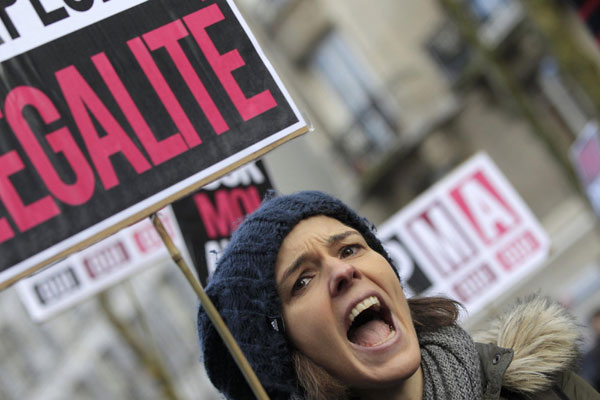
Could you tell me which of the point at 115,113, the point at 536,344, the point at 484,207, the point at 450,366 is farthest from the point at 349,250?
the point at 484,207

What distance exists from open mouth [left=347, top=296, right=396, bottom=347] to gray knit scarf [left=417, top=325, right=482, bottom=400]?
0.16 meters

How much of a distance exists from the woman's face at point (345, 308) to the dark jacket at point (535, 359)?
0.24 m

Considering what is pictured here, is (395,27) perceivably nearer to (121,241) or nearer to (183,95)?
(121,241)

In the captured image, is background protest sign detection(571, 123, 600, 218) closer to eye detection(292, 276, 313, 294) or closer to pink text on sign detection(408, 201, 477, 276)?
pink text on sign detection(408, 201, 477, 276)

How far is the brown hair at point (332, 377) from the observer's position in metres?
2.42

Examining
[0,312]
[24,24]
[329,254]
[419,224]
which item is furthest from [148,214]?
[0,312]

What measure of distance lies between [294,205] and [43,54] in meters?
0.94

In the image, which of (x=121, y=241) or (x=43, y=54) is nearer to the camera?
(x=43, y=54)

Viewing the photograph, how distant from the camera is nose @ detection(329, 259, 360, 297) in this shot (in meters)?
2.46

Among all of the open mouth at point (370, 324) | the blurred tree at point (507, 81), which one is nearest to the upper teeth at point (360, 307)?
the open mouth at point (370, 324)

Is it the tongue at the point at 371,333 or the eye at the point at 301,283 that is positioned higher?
the eye at the point at 301,283

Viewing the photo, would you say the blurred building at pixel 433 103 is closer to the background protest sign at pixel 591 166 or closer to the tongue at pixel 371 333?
the background protest sign at pixel 591 166

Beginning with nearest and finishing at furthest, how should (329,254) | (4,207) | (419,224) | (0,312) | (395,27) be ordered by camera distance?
1. (329,254)
2. (4,207)
3. (419,224)
4. (395,27)
5. (0,312)

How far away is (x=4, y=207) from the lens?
9.02 feet
